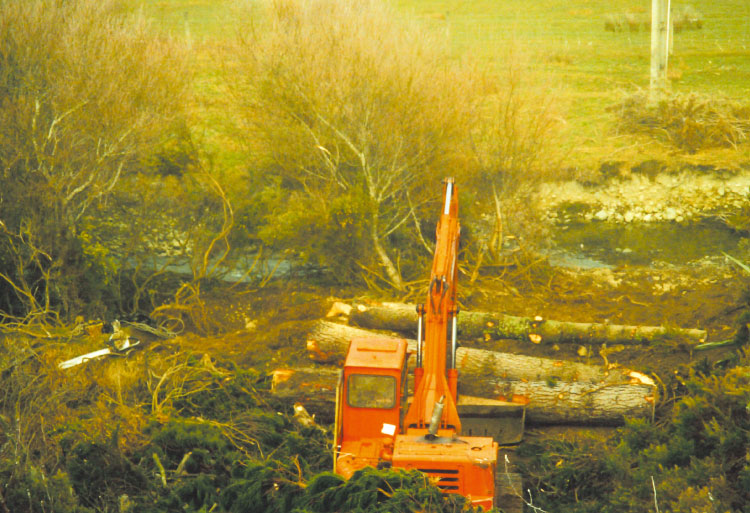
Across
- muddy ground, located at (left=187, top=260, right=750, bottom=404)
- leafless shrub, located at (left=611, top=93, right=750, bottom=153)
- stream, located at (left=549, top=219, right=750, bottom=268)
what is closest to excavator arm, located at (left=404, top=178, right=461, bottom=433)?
muddy ground, located at (left=187, top=260, right=750, bottom=404)

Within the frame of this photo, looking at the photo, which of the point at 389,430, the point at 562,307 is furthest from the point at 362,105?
the point at 389,430

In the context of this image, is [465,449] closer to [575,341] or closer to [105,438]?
[105,438]

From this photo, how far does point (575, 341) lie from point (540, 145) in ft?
18.9

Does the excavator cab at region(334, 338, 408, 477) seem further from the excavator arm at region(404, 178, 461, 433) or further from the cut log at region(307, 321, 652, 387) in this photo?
the cut log at region(307, 321, 652, 387)

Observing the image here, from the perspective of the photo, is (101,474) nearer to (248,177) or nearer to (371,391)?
(371,391)

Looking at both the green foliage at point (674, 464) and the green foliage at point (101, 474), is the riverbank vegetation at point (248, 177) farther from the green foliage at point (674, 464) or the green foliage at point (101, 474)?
the green foliage at point (101, 474)

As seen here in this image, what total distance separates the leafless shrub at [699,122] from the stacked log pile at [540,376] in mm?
10917

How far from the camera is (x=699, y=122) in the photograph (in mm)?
21672

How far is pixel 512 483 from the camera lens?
8.94 m

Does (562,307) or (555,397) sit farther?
(562,307)

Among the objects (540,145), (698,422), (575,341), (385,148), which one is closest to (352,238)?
(385,148)

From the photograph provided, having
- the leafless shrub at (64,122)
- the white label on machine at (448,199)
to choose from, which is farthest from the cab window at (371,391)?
the leafless shrub at (64,122)

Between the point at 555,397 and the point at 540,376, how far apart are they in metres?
0.55

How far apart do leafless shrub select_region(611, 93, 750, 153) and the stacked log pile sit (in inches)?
430
